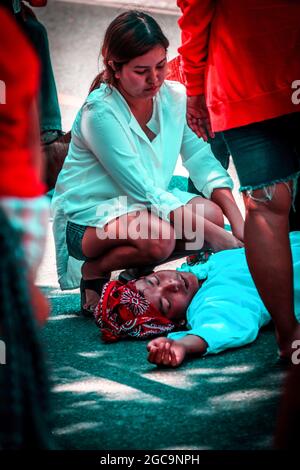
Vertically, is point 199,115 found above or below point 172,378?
above

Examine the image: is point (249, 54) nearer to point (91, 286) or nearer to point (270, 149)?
point (270, 149)

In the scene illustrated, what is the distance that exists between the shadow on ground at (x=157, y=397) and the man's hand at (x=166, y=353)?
36 mm

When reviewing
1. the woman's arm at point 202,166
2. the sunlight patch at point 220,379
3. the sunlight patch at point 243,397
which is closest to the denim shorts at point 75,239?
the woman's arm at point 202,166

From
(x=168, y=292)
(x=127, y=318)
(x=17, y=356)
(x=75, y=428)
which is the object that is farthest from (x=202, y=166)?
(x=17, y=356)

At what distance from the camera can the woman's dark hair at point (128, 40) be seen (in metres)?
4.17

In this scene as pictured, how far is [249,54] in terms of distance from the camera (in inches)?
121

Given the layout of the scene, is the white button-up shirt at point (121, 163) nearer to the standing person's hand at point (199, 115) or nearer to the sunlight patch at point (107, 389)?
the standing person's hand at point (199, 115)

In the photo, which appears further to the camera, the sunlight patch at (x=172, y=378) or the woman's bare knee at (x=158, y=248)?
the woman's bare knee at (x=158, y=248)

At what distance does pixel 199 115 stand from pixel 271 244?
1.98ft

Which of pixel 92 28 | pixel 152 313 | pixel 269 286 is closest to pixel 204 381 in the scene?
pixel 269 286

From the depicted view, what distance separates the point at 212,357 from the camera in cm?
356

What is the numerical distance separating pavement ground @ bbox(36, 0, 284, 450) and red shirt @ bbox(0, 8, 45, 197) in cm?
110
